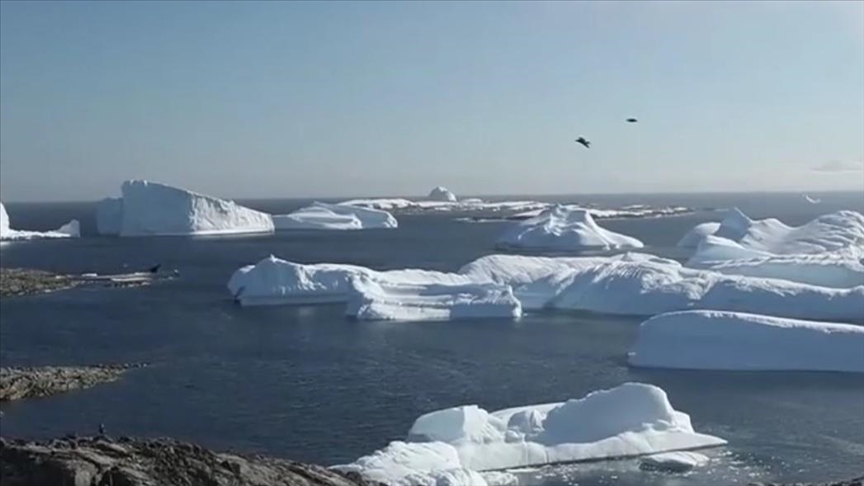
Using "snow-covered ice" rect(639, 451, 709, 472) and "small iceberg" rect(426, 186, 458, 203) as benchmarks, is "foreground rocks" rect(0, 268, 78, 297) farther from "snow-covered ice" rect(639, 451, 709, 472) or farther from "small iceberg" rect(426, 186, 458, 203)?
"small iceberg" rect(426, 186, 458, 203)

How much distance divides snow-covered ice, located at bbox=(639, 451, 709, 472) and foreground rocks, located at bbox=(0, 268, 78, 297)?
1009 inches

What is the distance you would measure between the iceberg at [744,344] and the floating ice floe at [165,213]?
138ft

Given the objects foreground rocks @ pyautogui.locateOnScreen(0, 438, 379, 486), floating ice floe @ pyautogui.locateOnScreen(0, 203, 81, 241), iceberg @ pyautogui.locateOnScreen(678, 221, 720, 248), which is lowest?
floating ice floe @ pyautogui.locateOnScreen(0, 203, 81, 241)

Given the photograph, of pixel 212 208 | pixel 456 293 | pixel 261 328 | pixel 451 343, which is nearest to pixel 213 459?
pixel 451 343

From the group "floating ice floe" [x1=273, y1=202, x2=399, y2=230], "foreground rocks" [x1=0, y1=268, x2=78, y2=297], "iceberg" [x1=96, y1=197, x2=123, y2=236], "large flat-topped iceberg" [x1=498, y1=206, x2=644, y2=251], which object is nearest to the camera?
"foreground rocks" [x1=0, y1=268, x2=78, y2=297]

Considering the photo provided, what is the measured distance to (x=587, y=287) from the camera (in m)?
29.3

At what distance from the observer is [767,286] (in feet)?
87.2

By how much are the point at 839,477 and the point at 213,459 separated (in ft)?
29.1

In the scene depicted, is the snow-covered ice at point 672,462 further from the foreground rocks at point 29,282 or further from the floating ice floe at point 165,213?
the floating ice floe at point 165,213

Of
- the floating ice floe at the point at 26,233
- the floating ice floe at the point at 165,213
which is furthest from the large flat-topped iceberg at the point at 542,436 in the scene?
the floating ice floe at the point at 26,233

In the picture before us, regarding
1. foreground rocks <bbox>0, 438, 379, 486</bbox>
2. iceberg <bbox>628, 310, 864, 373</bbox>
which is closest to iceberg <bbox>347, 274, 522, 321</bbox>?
iceberg <bbox>628, 310, 864, 373</bbox>

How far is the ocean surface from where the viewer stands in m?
13.8

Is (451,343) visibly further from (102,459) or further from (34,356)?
(102,459)

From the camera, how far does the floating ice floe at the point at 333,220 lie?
75.0 metres
